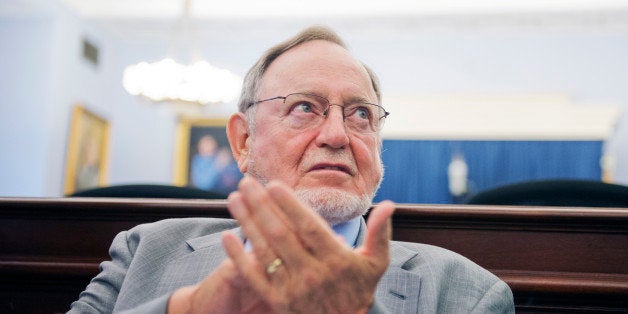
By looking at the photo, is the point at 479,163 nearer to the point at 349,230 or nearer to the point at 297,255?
the point at 349,230

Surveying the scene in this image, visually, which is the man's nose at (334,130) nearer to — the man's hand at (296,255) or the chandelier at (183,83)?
the man's hand at (296,255)

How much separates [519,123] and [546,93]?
1.56 feet

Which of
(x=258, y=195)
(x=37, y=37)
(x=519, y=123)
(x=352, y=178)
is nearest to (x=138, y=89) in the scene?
(x=37, y=37)

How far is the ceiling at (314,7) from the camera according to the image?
694 centimetres

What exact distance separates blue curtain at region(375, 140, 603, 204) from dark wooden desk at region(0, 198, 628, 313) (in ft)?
17.2

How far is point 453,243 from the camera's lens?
5.25 feet

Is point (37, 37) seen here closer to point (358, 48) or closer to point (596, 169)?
point (358, 48)

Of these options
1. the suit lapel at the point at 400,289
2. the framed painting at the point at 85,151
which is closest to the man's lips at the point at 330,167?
the suit lapel at the point at 400,289

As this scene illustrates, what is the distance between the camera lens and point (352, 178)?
149cm

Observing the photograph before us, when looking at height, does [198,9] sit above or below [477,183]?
above

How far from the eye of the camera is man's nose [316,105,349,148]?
1500 millimetres

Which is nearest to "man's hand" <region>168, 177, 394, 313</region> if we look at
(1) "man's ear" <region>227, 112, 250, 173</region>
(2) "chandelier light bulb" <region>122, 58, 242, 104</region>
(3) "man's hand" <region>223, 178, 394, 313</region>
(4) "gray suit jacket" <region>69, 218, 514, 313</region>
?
(3) "man's hand" <region>223, 178, 394, 313</region>

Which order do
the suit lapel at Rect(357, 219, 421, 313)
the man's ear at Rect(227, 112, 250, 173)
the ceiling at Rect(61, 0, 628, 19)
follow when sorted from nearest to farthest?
the suit lapel at Rect(357, 219, 421, 313)
the man's ear at Rect(227, 112, 250, 173)
the ceiling at Rect(61, 0, 628, 19)

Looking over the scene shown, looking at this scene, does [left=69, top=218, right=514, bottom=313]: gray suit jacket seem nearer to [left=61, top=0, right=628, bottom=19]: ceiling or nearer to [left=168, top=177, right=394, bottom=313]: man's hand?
[left=168, top=177, right=394, bottom=313]: man's hand
